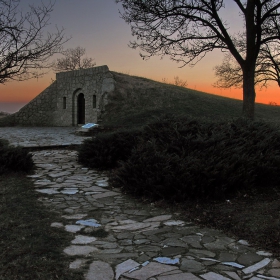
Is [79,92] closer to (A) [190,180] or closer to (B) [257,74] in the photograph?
(B) [257,74]

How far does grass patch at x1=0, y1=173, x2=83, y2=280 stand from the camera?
2961 mm

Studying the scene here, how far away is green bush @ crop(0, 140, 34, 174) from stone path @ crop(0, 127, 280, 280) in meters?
2.13

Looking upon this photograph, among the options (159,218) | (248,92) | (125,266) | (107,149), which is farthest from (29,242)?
(248,92)

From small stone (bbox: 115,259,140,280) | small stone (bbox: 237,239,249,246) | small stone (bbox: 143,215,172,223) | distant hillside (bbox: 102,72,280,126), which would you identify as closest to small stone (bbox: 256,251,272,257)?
small stone (bbox: 237,239,249,246)

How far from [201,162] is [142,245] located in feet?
7.80

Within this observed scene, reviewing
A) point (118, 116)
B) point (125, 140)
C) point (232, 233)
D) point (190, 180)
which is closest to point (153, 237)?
point (232, 233)

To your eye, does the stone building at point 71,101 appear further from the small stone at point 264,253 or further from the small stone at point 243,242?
the small stone at point 264,253

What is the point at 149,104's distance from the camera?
73.0 ft

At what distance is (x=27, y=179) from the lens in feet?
23.1

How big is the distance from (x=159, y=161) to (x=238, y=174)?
140 cm

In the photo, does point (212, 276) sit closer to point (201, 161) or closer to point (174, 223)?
point (174, 223)

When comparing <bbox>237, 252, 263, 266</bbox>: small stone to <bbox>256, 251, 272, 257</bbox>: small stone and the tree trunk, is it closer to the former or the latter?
<bbox>256, 251, 272, 257</bbox>: small stone

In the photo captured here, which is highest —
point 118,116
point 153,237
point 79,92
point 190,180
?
point 79,92

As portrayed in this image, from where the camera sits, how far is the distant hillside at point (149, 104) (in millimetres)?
20734
